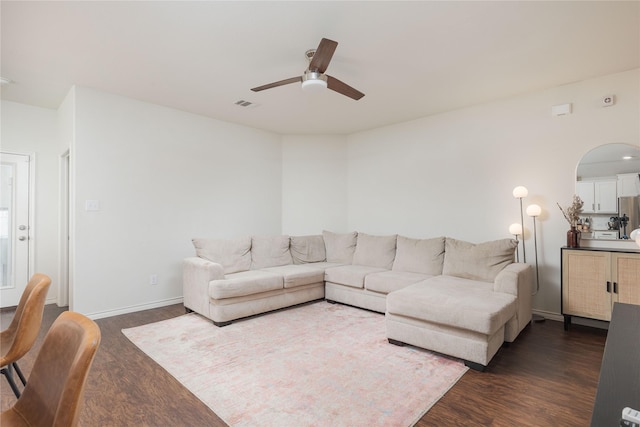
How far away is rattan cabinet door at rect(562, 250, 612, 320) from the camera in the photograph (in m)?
3.11

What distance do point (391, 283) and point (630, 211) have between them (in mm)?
2521

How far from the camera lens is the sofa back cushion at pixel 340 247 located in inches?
193

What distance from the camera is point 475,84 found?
357 centimetres

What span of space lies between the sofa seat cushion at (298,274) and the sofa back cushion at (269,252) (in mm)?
128

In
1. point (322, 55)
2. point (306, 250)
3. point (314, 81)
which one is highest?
point (322, 55)

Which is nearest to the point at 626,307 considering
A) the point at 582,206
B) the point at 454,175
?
the point at 582,206

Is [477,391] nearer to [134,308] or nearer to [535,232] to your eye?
[535,232]

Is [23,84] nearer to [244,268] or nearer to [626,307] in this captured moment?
[244,268]

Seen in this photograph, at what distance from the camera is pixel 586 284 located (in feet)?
10.6

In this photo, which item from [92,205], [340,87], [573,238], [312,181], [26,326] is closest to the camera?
[26,326]

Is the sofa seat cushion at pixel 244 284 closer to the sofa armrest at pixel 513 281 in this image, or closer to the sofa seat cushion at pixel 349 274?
the sofa seat cushion at pixel 349 274

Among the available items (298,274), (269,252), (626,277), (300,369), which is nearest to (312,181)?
(269,252)

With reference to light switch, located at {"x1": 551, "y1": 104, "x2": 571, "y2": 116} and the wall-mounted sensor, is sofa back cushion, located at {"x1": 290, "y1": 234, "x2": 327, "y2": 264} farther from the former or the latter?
the wall-mounted sensor

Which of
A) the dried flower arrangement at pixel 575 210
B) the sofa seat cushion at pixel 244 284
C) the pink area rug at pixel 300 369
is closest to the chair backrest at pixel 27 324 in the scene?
the pink area rug at pixel 300 369
